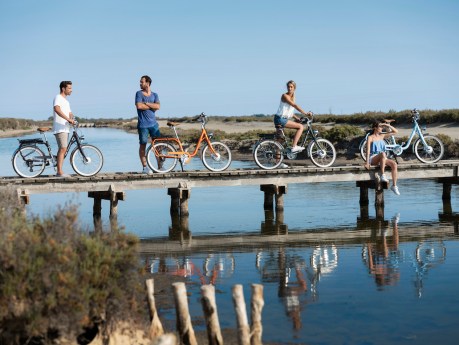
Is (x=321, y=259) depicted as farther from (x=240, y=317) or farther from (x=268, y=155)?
(x=240, y=317)

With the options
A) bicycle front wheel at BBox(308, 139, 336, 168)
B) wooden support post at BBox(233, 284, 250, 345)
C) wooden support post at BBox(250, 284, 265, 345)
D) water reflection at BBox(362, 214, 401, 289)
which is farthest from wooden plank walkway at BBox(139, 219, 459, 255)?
wooden support post at BBox(233, 284, 250, 345)

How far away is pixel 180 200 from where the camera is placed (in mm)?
18906

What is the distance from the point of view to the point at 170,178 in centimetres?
1834

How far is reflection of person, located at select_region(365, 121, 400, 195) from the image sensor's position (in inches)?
734

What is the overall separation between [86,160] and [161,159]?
1.77m

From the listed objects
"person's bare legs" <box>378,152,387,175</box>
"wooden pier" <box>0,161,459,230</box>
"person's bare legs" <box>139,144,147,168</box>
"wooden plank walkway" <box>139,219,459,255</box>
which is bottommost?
"wooden plank walkway" <box>139,219,459,255</box>

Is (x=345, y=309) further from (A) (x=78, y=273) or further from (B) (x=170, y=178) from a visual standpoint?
(B) (x=170, y=178)

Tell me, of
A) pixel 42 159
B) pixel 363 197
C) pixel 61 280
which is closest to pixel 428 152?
pixel 363 197

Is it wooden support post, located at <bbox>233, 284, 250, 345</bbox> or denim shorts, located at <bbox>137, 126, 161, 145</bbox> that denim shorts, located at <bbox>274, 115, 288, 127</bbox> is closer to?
denim shorts, located at <bbox>137, 126, 161, 145</bbox>

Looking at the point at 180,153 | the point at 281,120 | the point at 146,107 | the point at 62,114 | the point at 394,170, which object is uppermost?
the point at 146,107

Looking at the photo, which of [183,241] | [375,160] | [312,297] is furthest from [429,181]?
[312,297]

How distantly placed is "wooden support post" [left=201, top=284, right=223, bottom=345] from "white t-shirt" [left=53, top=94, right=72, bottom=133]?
8.97 meters

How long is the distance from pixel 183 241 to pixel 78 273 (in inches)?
368

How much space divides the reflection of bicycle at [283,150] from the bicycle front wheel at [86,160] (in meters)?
3.77
